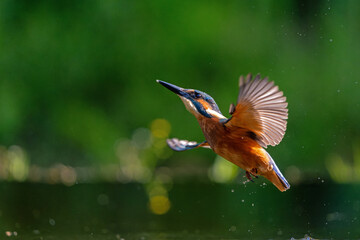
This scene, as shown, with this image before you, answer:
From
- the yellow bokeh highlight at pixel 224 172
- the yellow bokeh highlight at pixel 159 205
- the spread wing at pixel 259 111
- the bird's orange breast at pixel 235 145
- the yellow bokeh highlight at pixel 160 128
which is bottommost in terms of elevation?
the bird's orange breast at pixel 235 145

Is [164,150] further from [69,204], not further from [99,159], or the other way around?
[69,204]

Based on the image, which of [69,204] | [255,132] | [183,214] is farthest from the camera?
[69,204]

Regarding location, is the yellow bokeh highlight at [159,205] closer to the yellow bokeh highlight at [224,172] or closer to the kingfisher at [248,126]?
the yellow bokeh highlight at [224,172]

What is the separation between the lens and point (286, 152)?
33.7 ft

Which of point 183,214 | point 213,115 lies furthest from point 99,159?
point 213,115

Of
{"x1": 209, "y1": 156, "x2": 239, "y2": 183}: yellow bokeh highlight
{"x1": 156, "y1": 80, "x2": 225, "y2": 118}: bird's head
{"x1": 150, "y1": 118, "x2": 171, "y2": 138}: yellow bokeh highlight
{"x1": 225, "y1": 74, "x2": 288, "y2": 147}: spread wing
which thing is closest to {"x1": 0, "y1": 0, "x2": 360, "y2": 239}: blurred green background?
{"x1": 150, "y1": 118, "x2": 171, "y2": 138}: yellow bokeh highlight

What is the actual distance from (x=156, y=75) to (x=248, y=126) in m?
6.42

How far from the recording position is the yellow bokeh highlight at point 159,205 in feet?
23.6

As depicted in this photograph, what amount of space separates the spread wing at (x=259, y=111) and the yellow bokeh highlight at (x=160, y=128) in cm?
583

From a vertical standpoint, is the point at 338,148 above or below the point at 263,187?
above

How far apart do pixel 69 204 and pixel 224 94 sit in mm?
3603

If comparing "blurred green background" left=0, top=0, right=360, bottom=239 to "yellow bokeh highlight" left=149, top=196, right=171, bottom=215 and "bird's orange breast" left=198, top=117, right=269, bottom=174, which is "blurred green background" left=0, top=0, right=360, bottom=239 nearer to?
"yellow bokeh highlight" left=149, top=196, right=171, bottom=215

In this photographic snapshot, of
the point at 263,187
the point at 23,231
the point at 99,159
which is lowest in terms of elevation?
the point at 23,231

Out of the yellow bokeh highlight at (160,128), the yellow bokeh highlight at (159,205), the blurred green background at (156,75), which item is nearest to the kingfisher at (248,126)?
the yellow bokeh highlight at (159,205)
